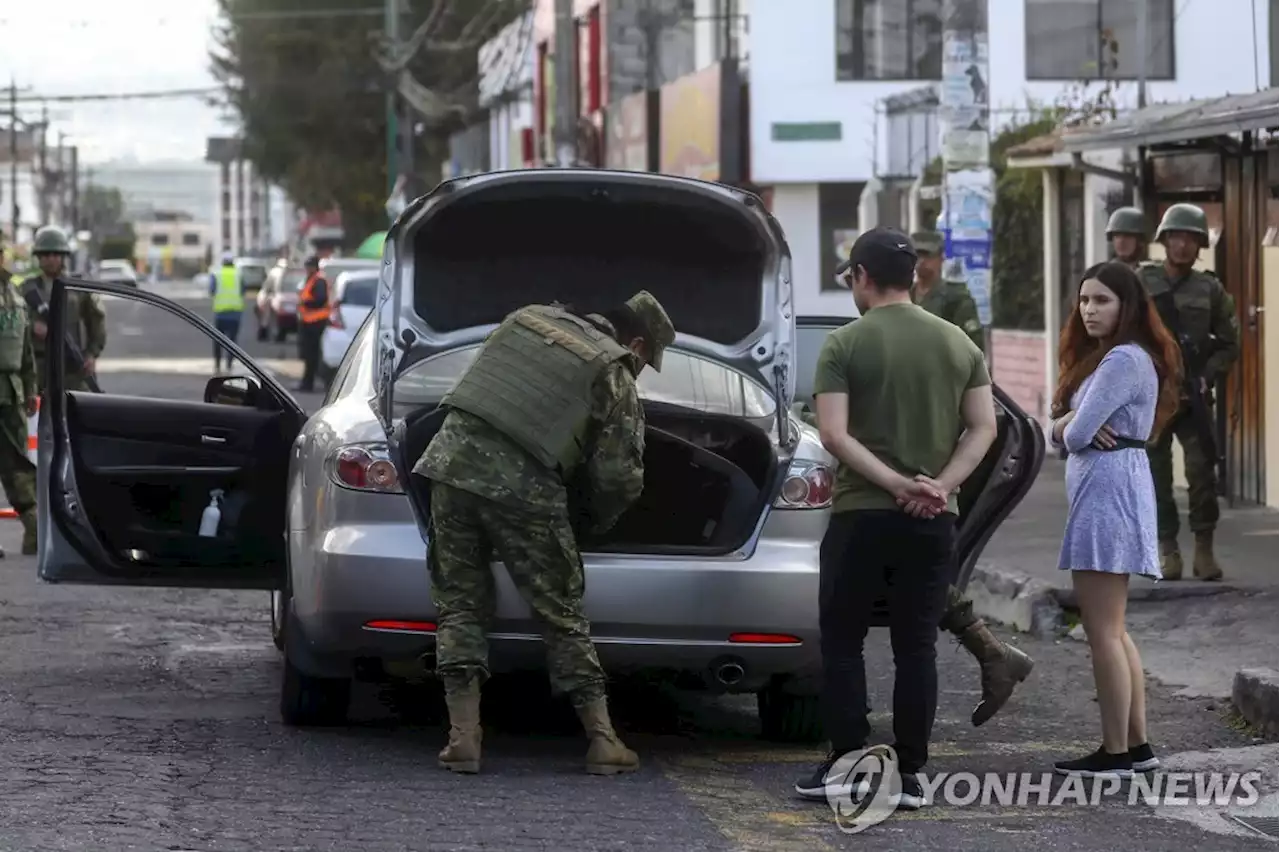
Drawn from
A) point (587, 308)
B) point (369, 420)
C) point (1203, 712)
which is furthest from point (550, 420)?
point (1203, 712)

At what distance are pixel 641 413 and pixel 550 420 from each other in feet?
1.01

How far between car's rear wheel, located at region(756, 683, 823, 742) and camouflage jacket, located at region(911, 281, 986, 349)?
4.06 metres

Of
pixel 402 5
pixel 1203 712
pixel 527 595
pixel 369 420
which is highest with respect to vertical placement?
pixel 402 5

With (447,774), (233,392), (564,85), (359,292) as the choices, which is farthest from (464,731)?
(564,85)

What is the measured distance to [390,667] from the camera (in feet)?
24.7

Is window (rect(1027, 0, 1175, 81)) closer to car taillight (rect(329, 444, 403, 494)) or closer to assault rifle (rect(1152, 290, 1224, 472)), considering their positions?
assault rifle (rect(1152, 290, 1224, 472))

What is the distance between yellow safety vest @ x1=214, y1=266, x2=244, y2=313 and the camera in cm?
3388

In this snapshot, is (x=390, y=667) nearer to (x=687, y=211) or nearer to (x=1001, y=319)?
(x=687, y=211)

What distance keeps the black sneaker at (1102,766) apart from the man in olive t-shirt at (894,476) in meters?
0.61

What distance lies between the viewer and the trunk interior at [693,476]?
25.2 feet

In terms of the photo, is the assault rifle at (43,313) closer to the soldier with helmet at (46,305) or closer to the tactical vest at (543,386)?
the soldier with helmet at (46,305)

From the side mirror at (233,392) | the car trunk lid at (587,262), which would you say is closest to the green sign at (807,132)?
the side mirror at (233,392)

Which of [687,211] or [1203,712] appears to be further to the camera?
[1203,712]

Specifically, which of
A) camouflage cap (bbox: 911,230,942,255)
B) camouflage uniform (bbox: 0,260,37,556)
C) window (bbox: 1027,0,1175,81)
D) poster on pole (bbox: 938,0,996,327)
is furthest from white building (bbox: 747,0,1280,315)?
camouflage uniform (bbox: 0,260,37,556)
